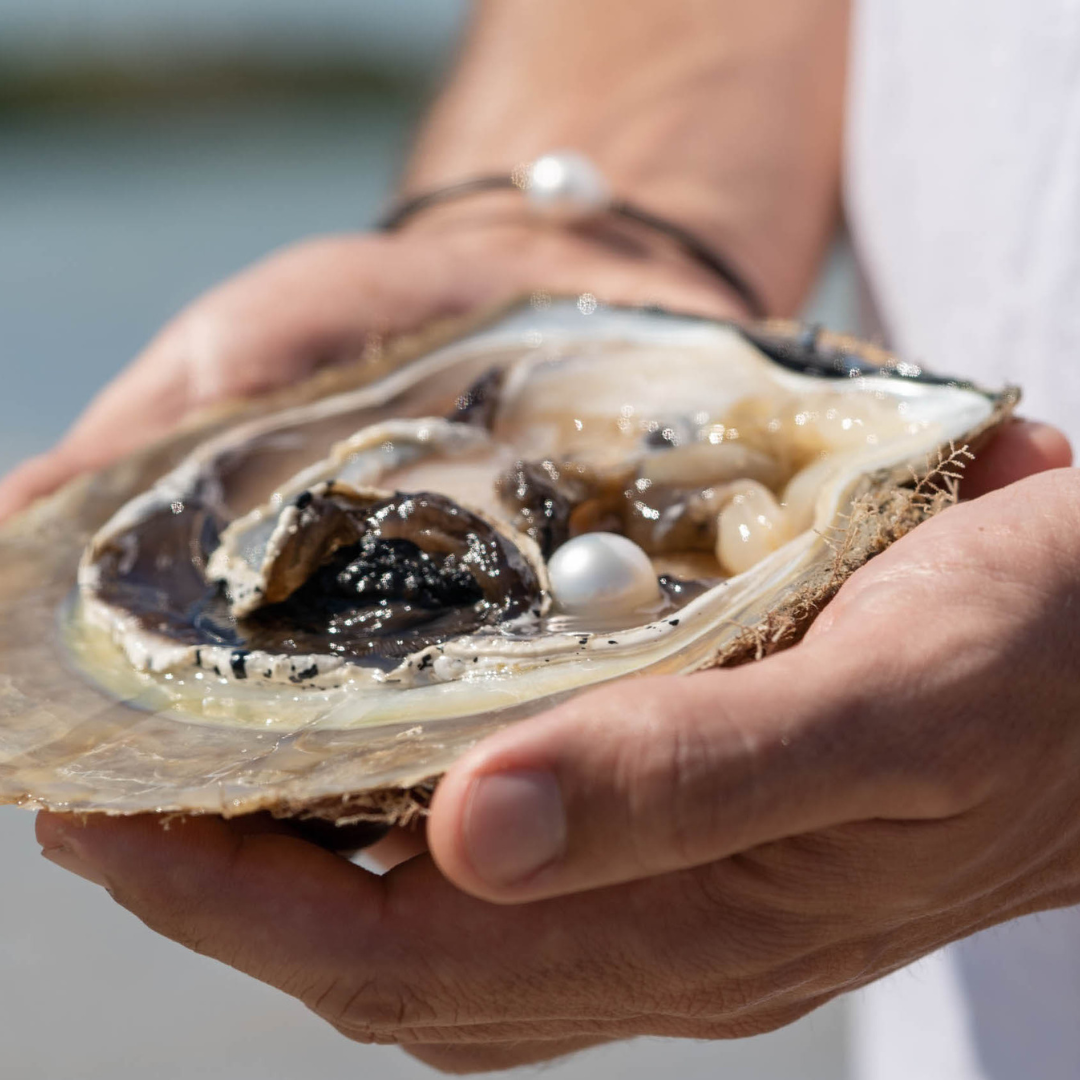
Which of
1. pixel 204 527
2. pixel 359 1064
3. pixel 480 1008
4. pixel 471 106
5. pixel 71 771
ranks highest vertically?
pixel 471 106

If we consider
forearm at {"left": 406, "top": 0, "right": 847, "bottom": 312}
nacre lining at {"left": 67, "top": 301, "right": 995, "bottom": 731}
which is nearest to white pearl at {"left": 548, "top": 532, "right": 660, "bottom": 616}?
nacre lining at {"left": 67, "top": 301, "right": 995, "bottom": 731}

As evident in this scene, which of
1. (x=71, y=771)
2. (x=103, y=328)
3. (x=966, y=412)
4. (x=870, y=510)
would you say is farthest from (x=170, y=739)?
(x=103, y=328)

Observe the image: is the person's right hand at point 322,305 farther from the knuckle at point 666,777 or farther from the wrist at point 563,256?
the knuckle at point 666,777

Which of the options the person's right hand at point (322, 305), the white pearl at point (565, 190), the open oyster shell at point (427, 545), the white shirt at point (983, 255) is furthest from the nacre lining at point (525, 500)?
the white pearl at point (565, 190)

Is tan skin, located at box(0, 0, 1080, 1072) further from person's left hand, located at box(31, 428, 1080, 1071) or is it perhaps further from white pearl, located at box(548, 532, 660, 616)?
white pearl, located at box(548, 532, 660, 616)

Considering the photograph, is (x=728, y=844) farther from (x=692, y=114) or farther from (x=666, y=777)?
(x=692, y=114)

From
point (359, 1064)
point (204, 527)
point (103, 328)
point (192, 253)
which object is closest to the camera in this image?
point (204, 527)

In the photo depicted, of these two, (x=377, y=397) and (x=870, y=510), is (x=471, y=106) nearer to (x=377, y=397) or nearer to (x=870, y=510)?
(x=377, y=397)

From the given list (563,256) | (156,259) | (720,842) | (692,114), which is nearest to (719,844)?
(720,842)
